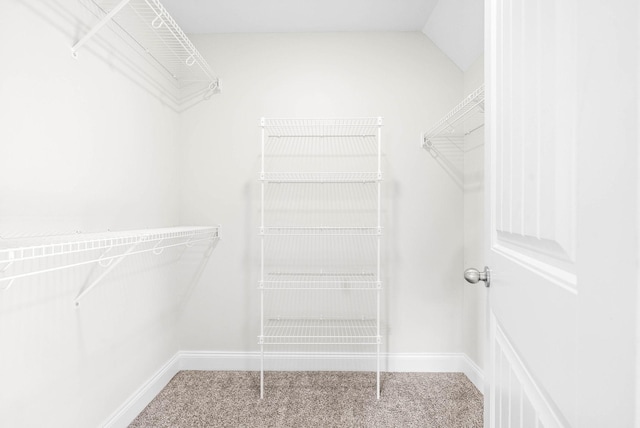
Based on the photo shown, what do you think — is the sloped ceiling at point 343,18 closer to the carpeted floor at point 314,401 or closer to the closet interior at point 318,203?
the closet interior at point 318,203

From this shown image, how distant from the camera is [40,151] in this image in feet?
4.15

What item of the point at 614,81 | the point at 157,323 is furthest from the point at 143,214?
the point at 614,81

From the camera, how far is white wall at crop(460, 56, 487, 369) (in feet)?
7.00

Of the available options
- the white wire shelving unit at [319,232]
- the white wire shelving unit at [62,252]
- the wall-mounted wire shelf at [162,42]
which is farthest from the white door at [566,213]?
the white wire shelving unit at [319,232]

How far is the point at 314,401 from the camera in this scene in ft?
6.68

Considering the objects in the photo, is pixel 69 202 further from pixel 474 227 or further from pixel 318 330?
pixel 474 227

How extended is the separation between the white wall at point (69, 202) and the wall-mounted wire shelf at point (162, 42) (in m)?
0.17

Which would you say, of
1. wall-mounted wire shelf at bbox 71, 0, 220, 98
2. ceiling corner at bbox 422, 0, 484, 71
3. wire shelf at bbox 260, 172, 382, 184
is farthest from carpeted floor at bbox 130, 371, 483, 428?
ceiling corner at bbox 422, 0, 484, 71

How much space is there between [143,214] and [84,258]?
0.53 m

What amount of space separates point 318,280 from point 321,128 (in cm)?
100

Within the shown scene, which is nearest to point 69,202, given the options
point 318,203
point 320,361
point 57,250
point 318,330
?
point 57,250

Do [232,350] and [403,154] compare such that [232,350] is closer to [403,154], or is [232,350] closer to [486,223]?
[403,154]

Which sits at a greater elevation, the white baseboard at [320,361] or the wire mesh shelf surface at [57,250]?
the wire mesh shelf surface at [57,250]

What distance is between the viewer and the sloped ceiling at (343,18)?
2.09m
